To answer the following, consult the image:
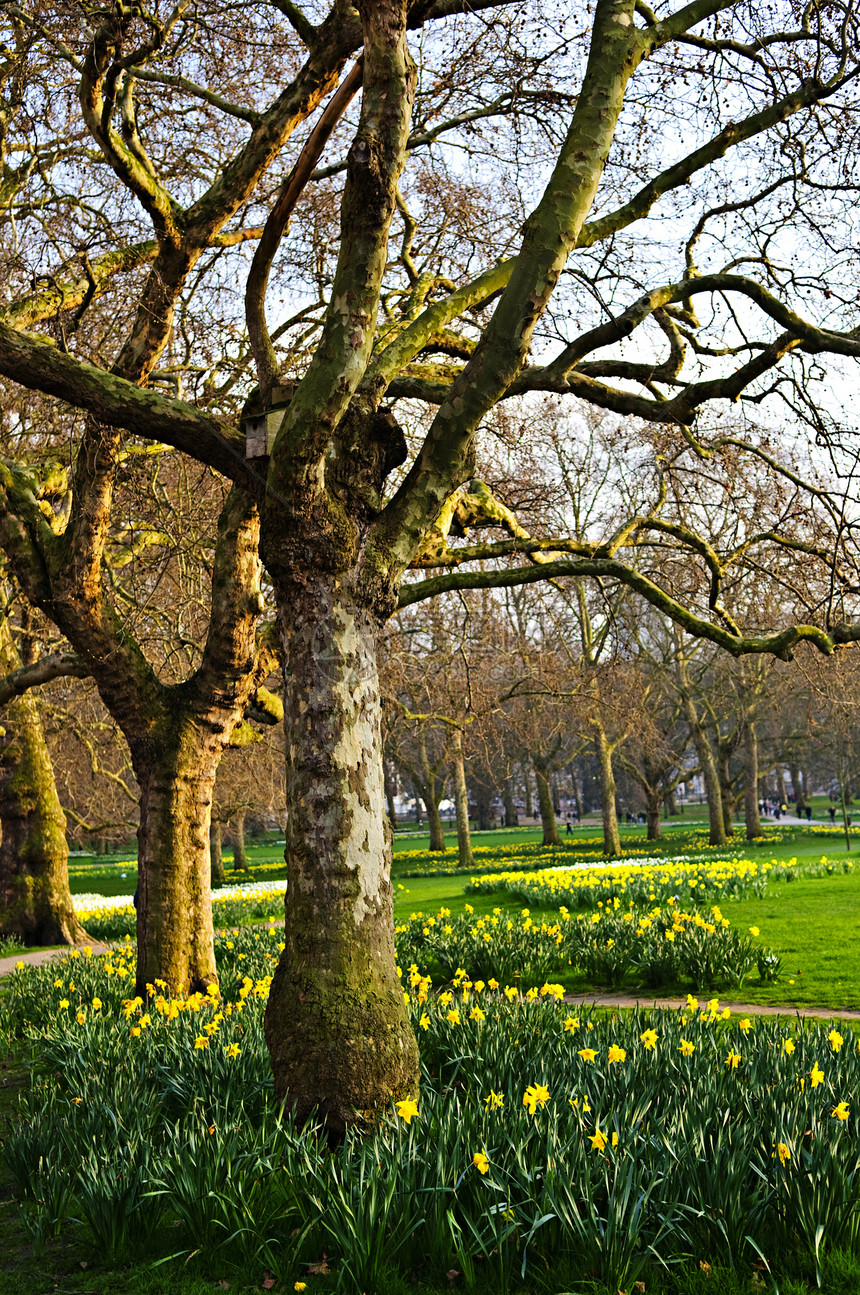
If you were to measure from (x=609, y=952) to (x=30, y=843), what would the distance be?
32.3ft

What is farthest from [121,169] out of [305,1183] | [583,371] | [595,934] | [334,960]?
[595,934]

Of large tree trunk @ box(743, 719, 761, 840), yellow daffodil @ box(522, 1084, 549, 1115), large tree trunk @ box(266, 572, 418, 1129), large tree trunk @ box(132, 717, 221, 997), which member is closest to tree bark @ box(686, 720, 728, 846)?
large tree trunk @ box(743, 719, 761, 840)

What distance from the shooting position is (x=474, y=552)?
7.85m

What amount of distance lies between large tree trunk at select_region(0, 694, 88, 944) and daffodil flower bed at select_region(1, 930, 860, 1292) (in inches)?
424

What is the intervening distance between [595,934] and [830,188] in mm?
7119

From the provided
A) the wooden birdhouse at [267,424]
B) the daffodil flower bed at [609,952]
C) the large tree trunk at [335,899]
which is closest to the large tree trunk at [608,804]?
the daffodil flower bed at [609,952]

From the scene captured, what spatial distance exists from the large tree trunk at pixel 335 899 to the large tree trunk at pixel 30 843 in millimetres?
11606

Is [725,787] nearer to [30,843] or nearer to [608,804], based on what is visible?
[608,804]

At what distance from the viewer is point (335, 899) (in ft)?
14.6

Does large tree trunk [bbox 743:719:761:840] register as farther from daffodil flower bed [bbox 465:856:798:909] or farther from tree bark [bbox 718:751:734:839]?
daffodil flower bed [bbox 465:856:798:909]

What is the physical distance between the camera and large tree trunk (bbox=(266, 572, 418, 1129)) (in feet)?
14.3

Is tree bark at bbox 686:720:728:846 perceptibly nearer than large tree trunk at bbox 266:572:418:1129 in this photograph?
No

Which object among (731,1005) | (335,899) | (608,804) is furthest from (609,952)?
(608,804)

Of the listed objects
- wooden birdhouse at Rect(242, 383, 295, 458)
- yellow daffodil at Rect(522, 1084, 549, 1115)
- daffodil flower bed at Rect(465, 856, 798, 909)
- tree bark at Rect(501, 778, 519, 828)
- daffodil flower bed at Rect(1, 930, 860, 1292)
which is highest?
wooden birdhouse at Rect(242, 383, 295, 458)
